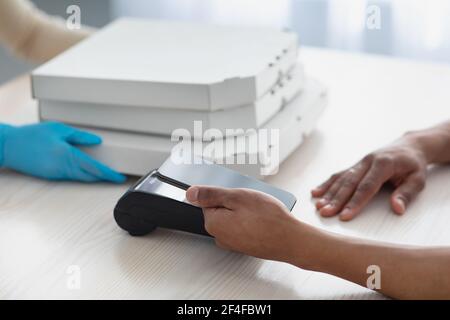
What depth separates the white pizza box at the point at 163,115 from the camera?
1099mm

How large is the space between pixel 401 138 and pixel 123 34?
20.6 inches

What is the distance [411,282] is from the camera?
0.82m

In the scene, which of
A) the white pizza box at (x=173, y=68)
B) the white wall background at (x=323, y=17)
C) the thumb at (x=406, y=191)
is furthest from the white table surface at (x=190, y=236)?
the white wall background at (x=323, y=17)

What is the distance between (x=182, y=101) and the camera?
3.55 ft

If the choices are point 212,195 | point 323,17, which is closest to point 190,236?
point 212,195

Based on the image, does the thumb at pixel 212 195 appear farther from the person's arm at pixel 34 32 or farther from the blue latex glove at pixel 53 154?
the person's arm at pixel 34 32

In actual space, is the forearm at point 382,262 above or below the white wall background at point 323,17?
below

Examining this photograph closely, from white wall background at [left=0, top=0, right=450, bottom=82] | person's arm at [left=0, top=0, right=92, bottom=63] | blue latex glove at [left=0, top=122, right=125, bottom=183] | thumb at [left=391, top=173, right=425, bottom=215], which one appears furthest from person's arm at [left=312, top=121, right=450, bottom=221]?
white wall background at [left=0, top=0, right=450, bottom=82]

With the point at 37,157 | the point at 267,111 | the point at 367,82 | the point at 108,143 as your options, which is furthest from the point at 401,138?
the point at 37,157

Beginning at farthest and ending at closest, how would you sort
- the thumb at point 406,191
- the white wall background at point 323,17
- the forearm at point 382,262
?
1. the white wall background at point 323,17
2. the thumb at point 406,191
3. the forearm at point 382,262

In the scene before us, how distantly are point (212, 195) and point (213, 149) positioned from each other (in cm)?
19
